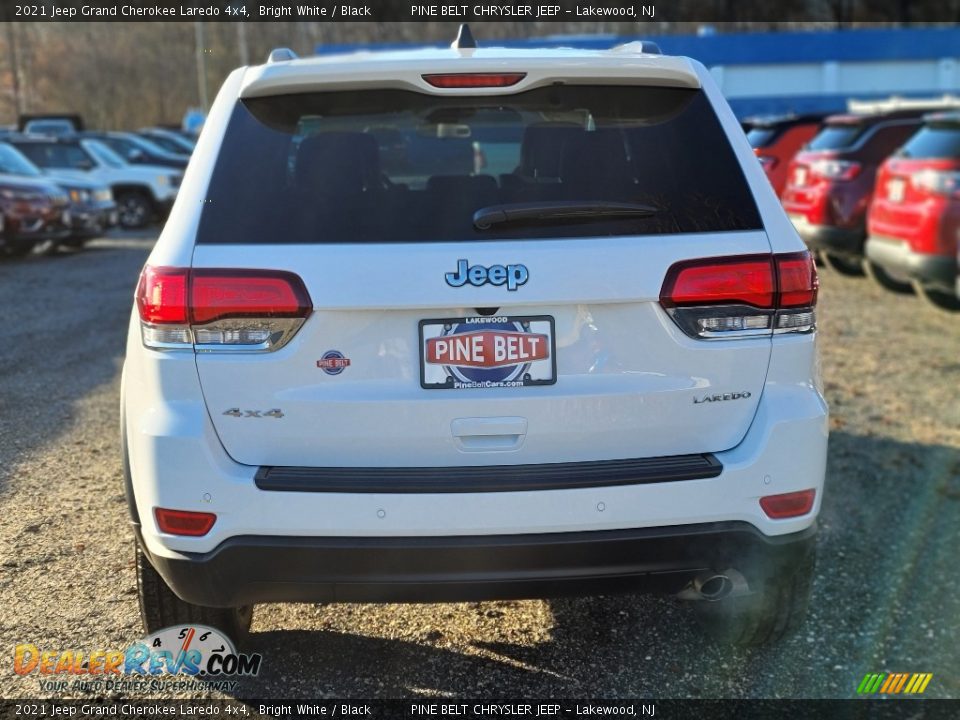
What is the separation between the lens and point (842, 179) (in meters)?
10.3

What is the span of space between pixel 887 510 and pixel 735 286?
2.42 metres

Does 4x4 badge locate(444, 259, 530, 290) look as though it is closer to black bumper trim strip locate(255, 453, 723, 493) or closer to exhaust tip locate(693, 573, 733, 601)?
black bumper trim strip locate(255, 453, 723, 493)

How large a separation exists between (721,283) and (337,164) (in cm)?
110

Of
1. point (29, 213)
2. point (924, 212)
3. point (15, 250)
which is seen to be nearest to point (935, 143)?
point (924, 212)

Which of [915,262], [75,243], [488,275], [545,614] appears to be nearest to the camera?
[488,275]

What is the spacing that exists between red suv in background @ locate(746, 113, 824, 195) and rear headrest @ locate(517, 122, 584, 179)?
11.2 metres

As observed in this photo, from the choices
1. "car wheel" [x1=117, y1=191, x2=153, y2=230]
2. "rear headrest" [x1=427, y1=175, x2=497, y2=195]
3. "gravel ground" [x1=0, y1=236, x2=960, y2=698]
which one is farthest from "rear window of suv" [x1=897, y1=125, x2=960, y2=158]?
"car wheel" [x1=117, y1=191, x2=153, y2=230]

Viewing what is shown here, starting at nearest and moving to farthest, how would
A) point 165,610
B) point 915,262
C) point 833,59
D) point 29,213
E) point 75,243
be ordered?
point 165,610, point 915,262, point 29,213, point 75,243, point 833,59

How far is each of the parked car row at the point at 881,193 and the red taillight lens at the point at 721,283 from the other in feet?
18.9

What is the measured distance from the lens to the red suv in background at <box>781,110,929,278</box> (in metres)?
10.2

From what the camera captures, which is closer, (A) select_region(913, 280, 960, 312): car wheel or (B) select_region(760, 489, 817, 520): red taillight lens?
(B) select_region(760, 489, 817, 520): red taillight lens

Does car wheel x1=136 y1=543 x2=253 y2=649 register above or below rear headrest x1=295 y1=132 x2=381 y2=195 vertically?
below

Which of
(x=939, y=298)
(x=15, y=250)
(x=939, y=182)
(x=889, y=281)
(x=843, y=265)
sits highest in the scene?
(x=939, y=182)

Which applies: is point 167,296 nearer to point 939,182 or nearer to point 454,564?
point 454,564
